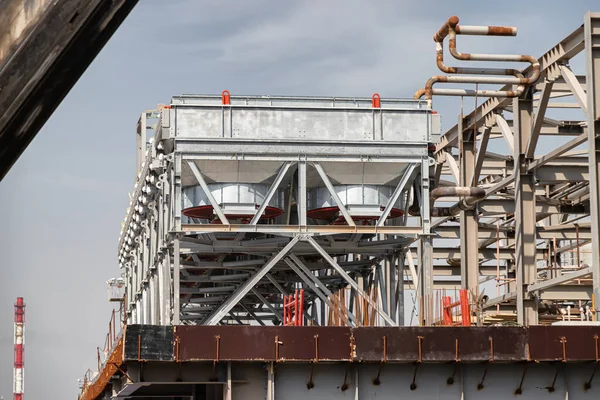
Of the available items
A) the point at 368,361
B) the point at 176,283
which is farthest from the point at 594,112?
the point at 176,283

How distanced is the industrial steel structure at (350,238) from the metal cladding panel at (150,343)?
38 millimetres

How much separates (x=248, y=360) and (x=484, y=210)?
99.8 feet

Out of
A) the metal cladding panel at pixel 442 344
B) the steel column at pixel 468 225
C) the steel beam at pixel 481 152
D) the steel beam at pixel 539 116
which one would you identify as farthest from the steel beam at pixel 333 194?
the steel column at pixel 468 225

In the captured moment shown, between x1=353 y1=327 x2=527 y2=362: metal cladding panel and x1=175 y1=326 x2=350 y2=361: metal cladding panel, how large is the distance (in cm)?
49

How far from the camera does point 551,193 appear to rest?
5591 centimetres

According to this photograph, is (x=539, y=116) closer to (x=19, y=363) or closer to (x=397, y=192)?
(x=397, y=192)

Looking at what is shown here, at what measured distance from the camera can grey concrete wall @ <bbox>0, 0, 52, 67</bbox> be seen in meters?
1.96

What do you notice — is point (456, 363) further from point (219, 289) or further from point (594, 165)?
point (219, 289)

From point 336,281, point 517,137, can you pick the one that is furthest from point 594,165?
point 336,281

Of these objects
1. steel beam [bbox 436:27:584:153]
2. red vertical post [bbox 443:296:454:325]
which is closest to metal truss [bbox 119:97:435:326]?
red vertical post [bbox 443:296:454:325]

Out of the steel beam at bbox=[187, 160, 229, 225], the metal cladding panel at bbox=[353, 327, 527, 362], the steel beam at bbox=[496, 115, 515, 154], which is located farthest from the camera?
the steel beam at bbox=[496, 115, 515, 154]

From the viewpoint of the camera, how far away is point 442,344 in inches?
957

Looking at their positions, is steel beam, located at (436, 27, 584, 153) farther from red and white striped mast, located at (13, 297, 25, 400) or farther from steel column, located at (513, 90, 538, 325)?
red and white striped mast, located at (13, 297, 25, 400)

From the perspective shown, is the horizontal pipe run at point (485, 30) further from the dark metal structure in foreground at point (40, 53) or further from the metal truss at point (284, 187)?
the dark metal structure in foreground at point (40, 53)
